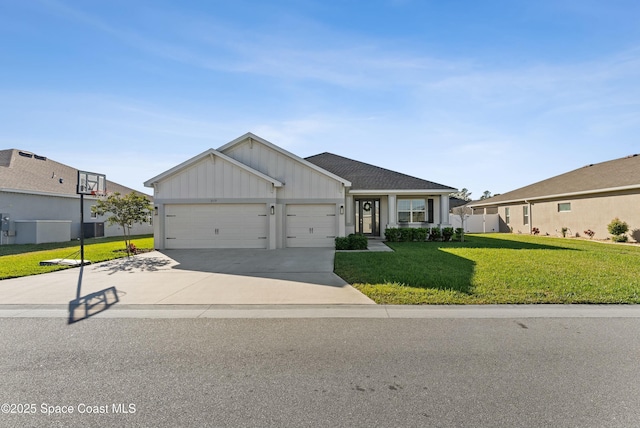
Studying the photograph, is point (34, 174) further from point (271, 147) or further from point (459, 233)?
point (459, 233)

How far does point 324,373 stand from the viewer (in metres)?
3.28

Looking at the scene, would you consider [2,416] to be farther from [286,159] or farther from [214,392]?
[286,159]

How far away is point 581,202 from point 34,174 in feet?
113

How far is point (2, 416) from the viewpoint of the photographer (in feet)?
8.52

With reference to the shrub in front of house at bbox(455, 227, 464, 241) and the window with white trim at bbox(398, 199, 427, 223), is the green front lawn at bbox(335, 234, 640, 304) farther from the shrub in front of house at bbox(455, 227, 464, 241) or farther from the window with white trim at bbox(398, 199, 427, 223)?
the window with white trim at bbox(398, 199, 427, 223)

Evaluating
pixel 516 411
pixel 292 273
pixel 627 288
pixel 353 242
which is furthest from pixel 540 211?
pixel 516 411

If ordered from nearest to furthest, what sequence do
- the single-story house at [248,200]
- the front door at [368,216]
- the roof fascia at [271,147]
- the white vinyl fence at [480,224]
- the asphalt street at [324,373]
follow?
the asphalt street at [324,373] → the single-story house at [248,200] → the roof fascia at [271,147] → the front door at [368,216] → the white vinyl fence at [480,224]

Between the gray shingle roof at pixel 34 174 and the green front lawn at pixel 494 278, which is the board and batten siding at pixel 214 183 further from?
the gray shingle roof at pixel 34 174

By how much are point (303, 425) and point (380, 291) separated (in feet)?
13.8

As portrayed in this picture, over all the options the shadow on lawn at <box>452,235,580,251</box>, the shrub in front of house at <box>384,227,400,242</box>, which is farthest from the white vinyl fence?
the shrub in front of house at <box>384,227,400,242</box>

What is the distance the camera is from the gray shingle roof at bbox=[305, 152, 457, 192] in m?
17.6

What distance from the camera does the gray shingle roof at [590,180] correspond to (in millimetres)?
17391

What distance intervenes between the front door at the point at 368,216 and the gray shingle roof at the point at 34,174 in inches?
739

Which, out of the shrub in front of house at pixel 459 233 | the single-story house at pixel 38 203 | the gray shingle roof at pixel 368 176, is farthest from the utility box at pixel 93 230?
the shrub in front of house at pixel 459 233
